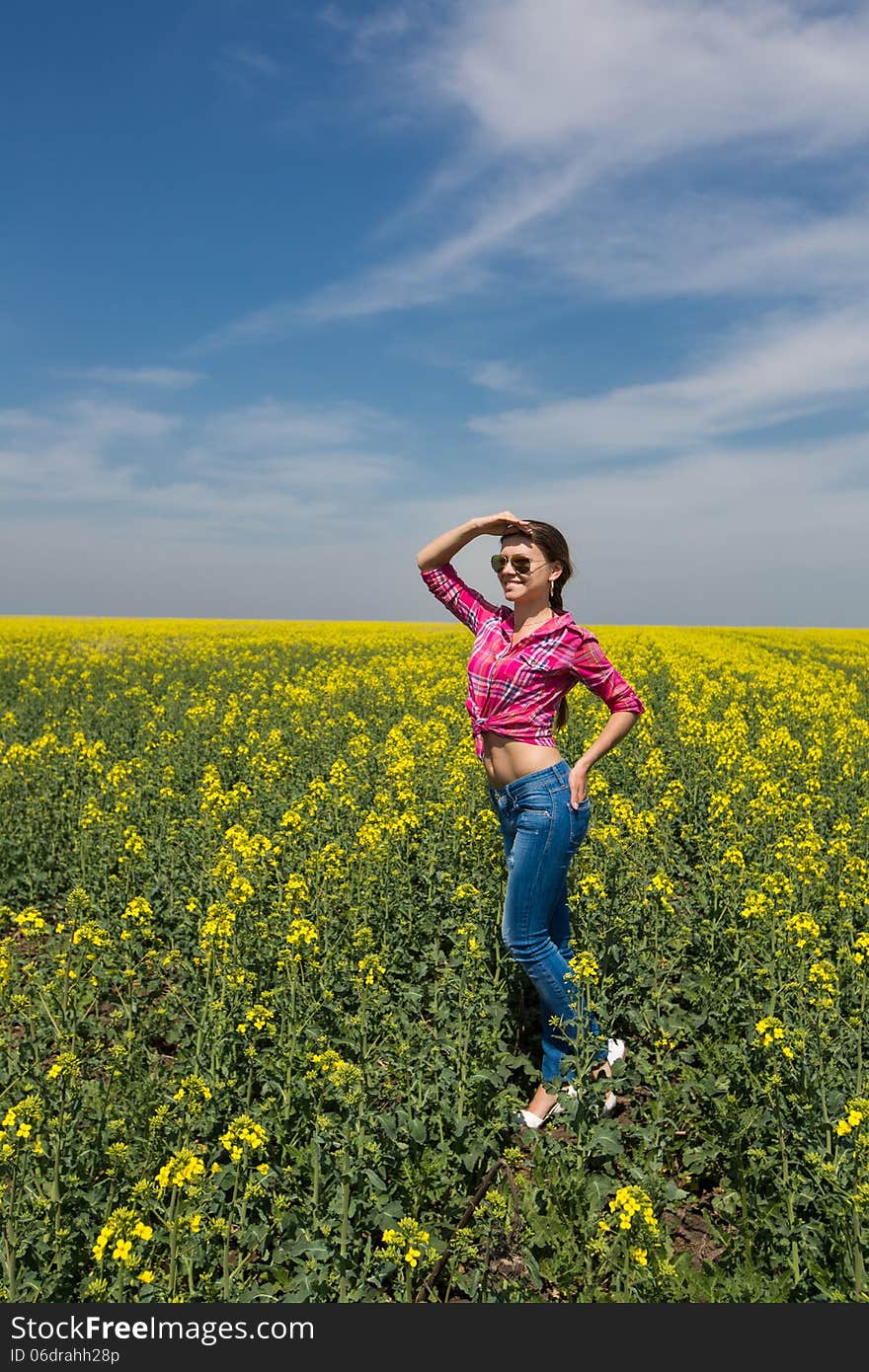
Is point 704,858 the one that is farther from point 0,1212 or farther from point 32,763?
point 32,763

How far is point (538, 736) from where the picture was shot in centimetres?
403

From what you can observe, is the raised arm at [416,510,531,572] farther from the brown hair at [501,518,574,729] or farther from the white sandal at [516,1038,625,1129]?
the white sandal at [516,1038,625,1129]

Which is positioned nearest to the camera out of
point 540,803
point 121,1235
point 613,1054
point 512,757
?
point 121,1235

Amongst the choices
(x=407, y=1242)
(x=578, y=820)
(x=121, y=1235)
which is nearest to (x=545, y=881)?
(x=578, y=820)

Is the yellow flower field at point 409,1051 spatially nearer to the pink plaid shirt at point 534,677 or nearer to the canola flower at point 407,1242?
the canola flower at point 407,1242

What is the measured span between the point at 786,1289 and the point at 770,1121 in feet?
2.68

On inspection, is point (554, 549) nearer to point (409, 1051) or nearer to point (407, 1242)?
point (409, 1051)

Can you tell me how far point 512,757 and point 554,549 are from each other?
3.43ft

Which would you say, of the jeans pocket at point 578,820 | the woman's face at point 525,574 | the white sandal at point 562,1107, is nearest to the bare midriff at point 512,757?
the jeans pocket at point 578,820

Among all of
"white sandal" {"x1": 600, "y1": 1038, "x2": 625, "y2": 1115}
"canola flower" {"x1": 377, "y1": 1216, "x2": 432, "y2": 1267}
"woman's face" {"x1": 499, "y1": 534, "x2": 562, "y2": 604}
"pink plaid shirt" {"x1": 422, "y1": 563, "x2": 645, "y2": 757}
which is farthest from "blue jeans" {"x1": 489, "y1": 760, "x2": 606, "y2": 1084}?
"canola flower" {"x1": 377, "y1": 1216, "x2": 432, "y2": 1267}

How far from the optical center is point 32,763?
363 inches

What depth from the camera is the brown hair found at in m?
4.04

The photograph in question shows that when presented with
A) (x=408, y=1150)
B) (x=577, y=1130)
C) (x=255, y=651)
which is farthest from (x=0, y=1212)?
(x=255, y=651)

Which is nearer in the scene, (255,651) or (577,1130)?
(577,1130)
